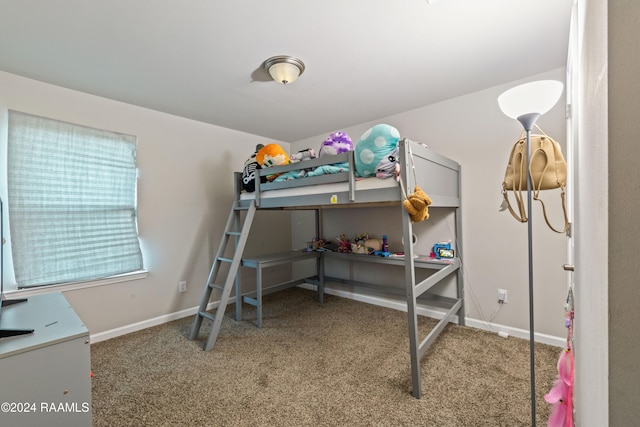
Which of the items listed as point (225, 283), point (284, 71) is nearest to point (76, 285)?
point (225, 283)

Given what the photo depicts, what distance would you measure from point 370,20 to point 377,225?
2.17 m

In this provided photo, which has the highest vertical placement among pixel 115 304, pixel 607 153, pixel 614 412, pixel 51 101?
pixel 51 101

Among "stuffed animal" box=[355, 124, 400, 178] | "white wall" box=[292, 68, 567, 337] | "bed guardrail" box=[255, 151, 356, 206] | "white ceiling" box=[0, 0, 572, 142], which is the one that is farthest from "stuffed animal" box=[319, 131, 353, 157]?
"white wall" box=[292, 68, 567, 337]

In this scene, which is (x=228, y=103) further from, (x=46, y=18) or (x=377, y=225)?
(x=377, y=225)

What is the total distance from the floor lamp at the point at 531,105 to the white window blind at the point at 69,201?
3.06 meters

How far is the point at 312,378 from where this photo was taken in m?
1.86

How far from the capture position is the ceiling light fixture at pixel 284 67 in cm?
188

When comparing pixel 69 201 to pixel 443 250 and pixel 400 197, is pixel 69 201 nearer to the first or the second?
pixel 400 197

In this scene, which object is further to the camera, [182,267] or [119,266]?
[182,267]

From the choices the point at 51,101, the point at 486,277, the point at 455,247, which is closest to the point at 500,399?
the point at 486,277

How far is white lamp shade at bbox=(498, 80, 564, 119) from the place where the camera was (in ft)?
3.92

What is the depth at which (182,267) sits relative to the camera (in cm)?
300

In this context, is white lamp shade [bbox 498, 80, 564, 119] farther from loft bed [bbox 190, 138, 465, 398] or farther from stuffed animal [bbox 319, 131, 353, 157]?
stuffed animal [bbox 319, 131, 353, 157]

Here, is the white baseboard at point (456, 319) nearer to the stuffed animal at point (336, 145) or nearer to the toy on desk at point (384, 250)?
the toy on desk at point (384, 250)
